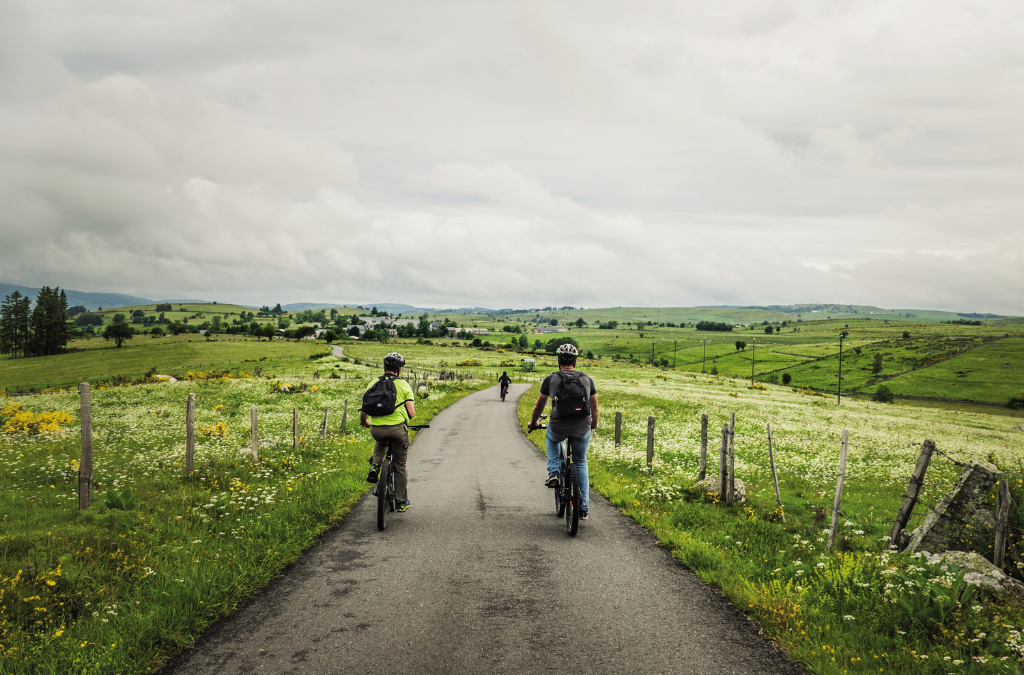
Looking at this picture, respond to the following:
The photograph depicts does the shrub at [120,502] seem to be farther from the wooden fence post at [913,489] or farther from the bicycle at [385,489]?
the wooden fence post at [913,489]

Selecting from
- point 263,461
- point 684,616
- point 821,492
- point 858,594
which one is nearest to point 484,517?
point 684,616

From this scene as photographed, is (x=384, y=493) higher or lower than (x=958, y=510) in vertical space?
lower

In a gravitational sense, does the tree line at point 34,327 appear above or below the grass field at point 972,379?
above

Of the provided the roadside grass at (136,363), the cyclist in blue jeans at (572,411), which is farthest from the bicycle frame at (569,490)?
the roadside grass at (136,363)

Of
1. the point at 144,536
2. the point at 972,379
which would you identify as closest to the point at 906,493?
the point at 144,536

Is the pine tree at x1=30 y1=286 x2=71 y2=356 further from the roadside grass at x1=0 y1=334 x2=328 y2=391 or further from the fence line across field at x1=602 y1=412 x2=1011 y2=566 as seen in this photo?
the fence line across field at x1=602 y1=412 x2=1011 y2=566

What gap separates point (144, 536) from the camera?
8.17 m

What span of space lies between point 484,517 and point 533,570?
108 inches

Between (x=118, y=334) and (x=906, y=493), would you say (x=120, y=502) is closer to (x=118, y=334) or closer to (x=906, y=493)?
(x=906, y=493)

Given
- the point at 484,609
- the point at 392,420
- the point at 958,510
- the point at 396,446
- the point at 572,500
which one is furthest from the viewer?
the point at 396,446

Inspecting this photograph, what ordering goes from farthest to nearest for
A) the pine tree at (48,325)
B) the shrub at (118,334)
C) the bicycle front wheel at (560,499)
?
the shrub at (118,334) < the pine tree at (48,325) < the bicycle front wheel at (560,499)

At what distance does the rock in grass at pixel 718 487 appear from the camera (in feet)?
37.8

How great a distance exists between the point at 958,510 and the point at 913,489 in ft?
1.99

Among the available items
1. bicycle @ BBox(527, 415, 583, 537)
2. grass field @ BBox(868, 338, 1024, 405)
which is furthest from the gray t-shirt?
grass field @ BBox(868, 338, 1024, 405)
